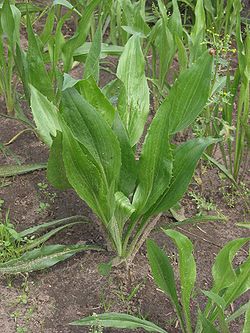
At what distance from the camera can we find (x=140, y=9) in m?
2.42

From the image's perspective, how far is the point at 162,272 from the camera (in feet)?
5.46

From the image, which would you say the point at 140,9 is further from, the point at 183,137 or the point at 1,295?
the point at 1,295

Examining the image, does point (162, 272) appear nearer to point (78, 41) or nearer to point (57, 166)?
point (57, 166)

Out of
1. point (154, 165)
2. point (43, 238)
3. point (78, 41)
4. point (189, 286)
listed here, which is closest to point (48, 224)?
point (43, 238)

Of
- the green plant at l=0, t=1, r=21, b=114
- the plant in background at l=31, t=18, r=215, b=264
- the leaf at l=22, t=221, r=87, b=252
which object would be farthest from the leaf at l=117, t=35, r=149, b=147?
the green plant at l=0, t=1, r=21, b=114

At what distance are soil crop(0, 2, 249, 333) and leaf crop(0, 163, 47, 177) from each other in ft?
0.12

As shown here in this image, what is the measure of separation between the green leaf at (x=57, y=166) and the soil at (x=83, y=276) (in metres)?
0.20

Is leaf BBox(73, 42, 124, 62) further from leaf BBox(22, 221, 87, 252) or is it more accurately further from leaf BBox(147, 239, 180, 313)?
leaf BBox(147, 239, 180, 313)

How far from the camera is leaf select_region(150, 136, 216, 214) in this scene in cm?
177

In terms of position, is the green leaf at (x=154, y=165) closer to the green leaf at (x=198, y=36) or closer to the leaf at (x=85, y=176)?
the leaf at (x=85, y=176)

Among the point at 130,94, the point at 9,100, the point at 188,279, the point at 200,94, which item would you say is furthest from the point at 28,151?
the point at 188,279

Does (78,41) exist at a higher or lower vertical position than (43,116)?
higher

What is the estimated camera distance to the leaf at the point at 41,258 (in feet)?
5.86

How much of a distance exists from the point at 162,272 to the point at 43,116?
58 cm
